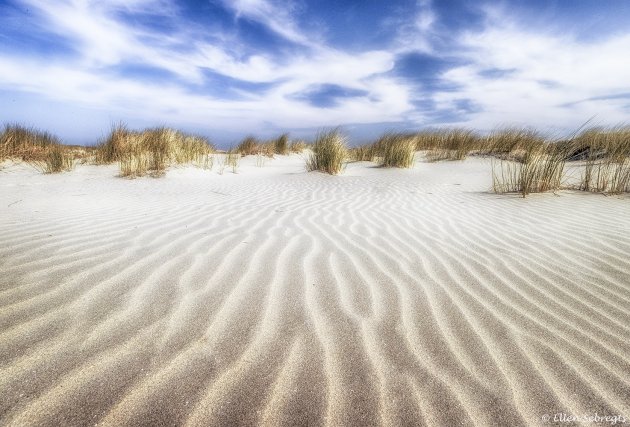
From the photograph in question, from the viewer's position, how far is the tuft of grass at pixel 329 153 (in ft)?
29.7

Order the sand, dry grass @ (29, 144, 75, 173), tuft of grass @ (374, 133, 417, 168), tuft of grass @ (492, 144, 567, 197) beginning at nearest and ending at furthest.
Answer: the sand
tuft of grass @ (492, 144, 567, 197)
dry grass @ (29, 144, 75, 173)
tuft of grass @ (374, 133, 417, 168)

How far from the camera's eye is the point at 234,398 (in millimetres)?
1211

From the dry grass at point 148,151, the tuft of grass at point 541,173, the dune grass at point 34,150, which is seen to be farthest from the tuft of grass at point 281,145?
the tuft of grass at point 541,173

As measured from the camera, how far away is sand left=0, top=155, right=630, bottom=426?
3.94 feet

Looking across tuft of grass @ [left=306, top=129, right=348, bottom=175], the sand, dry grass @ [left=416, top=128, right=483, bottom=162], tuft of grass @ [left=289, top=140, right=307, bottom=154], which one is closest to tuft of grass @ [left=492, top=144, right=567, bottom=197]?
the sand

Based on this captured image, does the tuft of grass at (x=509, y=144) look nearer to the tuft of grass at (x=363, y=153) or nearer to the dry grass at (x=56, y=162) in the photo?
the tuft of grass at (x=363, y=153)

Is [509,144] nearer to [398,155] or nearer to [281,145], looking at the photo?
[398,155]

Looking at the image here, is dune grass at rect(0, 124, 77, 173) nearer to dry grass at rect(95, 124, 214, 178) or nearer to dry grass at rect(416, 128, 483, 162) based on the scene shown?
dry grass at rect(95, 124, 214, 178)

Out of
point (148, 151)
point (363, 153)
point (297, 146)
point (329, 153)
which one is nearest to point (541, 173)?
point (329, 153)

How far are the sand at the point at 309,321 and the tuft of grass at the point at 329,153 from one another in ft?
18.1

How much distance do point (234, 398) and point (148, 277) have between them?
4.02ft

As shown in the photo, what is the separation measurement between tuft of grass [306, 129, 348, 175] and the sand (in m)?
5.52

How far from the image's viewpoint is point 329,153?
358 inches

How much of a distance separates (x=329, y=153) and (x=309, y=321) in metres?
7.66
